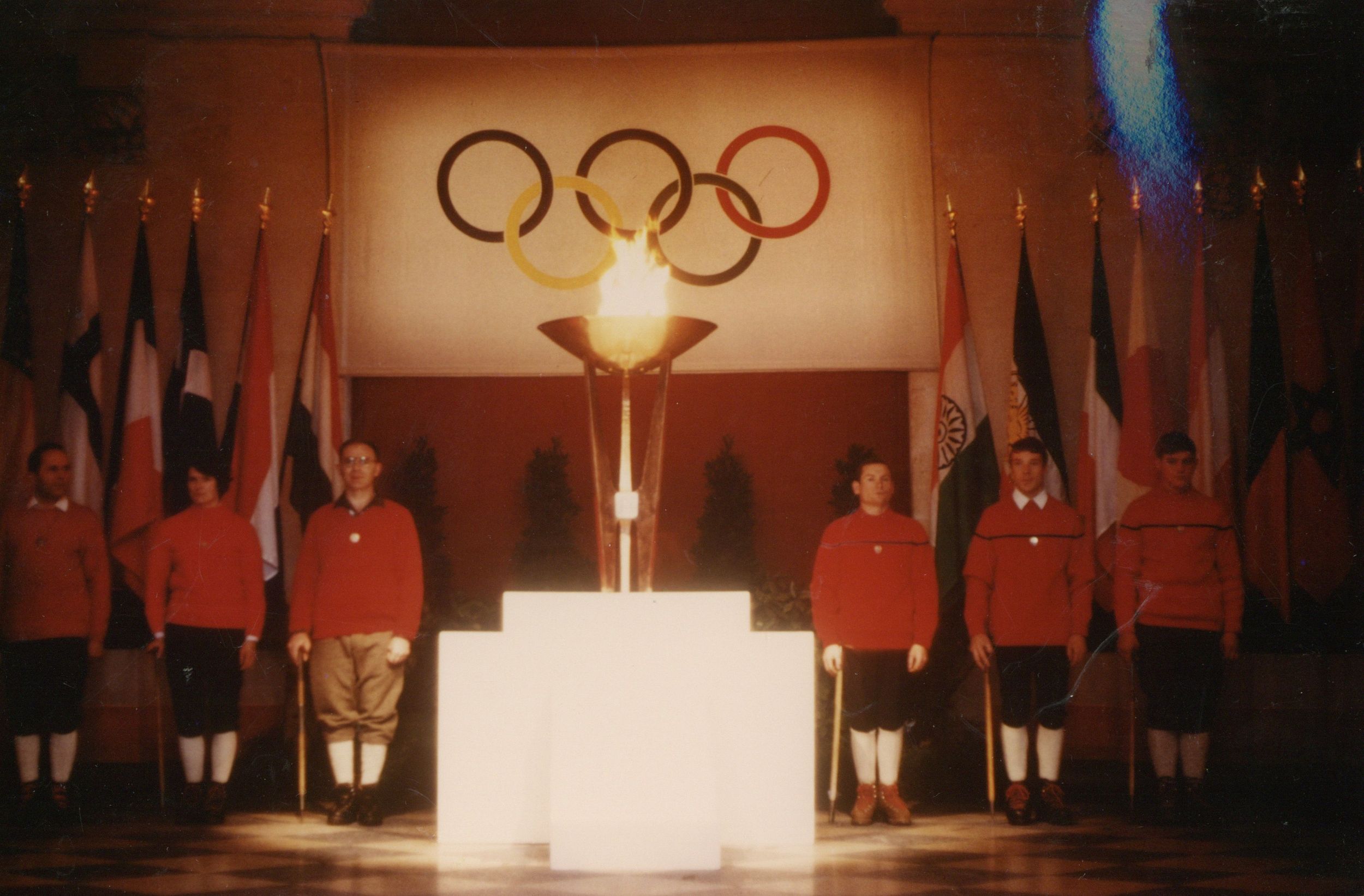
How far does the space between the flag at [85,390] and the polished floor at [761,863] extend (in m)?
1.84

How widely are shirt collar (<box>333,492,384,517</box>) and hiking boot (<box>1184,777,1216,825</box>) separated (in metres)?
3.72

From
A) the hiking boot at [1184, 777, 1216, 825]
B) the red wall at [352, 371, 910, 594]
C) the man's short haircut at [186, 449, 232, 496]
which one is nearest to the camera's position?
the hiking boot at [1184, 777, 1216, 825]

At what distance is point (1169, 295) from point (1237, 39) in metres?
1.40

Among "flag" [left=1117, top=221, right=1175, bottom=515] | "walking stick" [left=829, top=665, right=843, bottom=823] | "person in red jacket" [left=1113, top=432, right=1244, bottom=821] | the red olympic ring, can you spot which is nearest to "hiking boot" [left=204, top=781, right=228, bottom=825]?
"walking stick" [left=829, top=665, right=843, bottom=823]

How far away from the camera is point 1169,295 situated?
636 cm

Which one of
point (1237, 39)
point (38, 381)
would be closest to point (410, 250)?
point (38, 381)

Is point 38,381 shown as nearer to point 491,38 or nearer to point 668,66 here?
point 491,38

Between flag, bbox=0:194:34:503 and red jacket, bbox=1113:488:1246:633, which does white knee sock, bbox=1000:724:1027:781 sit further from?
flag, bbox=0:194:34:503

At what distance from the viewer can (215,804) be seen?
16.1 ft

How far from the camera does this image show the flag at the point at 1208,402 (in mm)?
5695

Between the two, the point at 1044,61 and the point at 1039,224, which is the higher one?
the point at 1044,61

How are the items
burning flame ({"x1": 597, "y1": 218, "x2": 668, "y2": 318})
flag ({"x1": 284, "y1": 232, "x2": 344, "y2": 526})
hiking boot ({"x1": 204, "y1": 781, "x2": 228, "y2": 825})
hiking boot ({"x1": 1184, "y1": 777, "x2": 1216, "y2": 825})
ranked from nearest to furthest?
burning flame ({"x1": 597, "y1": 218, "x2": 668, "y2": 318})
hiking boot ({"x1": 1184, "y1": 777, "x2": 1216, "y2": 825})
hiking boot ({"x1": 204, "y1": 781, "x2": 228, "y2": 825})
flag ({"x1": 284, "y1": 232, "x2": 344, "y2": 526})

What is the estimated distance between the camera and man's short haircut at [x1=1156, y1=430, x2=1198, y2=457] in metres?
4.90

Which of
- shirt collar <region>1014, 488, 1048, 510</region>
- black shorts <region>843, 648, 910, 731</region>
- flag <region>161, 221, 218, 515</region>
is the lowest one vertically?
black shorts <region>843, 648, 910, 731</region>
